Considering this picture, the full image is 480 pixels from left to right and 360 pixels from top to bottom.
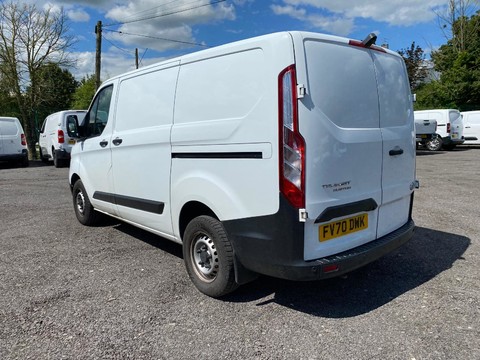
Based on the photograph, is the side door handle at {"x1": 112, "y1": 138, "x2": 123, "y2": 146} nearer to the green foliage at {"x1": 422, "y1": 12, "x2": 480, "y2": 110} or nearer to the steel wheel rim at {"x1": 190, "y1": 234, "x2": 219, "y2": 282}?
the steel wheel rim at {"x1": 190, "y1": 234, "x2": 219, "y2": 282}

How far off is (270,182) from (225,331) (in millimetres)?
1148

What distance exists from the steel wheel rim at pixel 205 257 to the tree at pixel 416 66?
33.5 metres

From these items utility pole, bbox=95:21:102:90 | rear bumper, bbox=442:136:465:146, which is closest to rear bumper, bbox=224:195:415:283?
utility pole, bbox=95:21:102:90

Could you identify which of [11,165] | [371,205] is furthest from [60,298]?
[11,165]

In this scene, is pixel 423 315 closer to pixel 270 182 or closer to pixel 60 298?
pixel 270 182

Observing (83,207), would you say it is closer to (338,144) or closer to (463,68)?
(338,144)

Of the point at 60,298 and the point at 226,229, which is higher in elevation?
the point at 226,229

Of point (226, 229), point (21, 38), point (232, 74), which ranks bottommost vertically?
point (226, 229)

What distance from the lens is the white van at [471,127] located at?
20000 mm

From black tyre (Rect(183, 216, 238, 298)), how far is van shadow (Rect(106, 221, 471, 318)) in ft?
0.66

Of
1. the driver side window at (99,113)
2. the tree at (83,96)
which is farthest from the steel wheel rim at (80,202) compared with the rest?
the tree at (83,96)

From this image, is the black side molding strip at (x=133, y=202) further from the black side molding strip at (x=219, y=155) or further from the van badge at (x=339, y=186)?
the van badge at (x=339, y=186)

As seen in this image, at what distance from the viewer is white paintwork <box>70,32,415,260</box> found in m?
2.77

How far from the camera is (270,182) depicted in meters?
2.79
